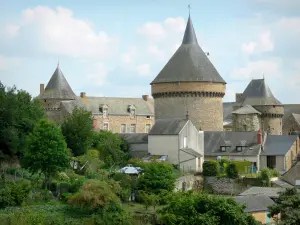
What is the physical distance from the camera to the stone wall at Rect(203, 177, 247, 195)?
42.7 meters

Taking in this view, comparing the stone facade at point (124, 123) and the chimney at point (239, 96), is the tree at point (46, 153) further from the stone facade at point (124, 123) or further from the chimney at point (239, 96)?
the chimney at point (239, 96)

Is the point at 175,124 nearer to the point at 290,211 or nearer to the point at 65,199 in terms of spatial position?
the point at 65,199

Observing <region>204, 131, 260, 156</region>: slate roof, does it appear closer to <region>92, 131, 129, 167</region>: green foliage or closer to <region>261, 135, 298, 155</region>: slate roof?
<region>261, 135, 298, 155</region>: slate roof

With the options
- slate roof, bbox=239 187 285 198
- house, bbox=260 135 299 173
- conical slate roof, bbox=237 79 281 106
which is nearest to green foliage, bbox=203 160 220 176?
slate roof, bbox=239 187 285 198

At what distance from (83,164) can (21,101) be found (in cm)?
547

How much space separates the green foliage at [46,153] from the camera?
35.8m

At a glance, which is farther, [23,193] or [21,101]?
[21,101]

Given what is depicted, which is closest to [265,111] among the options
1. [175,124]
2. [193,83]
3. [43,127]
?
[193,83]

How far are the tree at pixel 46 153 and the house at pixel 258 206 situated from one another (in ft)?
29.8

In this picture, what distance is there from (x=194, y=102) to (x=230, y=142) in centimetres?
513

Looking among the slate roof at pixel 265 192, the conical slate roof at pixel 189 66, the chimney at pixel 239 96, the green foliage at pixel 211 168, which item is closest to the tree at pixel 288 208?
the slate roof at pixel 265 192

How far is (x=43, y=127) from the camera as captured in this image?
3694cm

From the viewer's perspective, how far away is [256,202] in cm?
3356

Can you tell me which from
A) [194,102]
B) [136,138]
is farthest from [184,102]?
[136,138]
